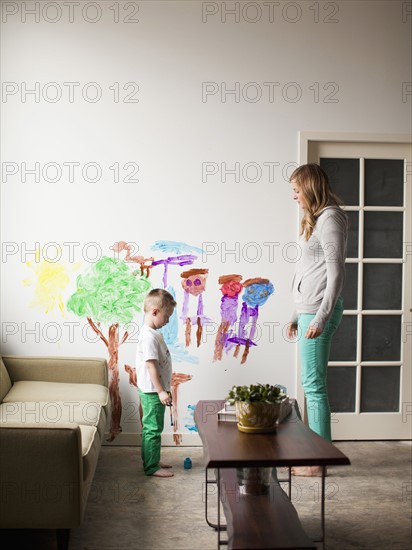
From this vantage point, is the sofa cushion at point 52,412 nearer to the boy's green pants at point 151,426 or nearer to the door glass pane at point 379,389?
the boy's green pants at point 151,426

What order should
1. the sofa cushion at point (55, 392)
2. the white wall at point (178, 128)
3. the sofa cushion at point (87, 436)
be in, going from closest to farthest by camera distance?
the sofa cushion at point (87, 436)
the sofa cushion at point (55, 392)
the white wall at point (178, 128)

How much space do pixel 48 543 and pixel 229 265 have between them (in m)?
2.13

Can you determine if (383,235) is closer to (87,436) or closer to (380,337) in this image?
(380,337)

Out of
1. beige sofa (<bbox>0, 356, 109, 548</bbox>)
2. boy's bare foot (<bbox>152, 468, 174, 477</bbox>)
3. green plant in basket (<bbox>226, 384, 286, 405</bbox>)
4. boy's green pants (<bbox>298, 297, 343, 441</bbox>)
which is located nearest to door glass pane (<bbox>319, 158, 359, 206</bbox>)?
boy's green pants (<bbox>298, 297, 343, 441</bbox>)

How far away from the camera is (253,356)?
15.1ft

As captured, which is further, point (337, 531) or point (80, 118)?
point (80, 118)

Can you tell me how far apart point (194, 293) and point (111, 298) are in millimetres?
514

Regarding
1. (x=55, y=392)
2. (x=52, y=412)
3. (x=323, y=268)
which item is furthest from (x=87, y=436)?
(x=323, y=268)

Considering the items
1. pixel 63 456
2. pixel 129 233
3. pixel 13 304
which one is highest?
pixel 129 233

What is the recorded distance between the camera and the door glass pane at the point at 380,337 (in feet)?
15.5

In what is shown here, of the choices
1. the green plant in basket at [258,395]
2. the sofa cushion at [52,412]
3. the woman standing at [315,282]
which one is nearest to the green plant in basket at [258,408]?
the green plant in basket at [258,395]

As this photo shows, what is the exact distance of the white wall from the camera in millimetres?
4504

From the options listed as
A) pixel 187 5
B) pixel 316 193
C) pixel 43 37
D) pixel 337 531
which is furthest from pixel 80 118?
pixel 337 531

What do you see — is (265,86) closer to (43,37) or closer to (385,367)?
(43,37)
